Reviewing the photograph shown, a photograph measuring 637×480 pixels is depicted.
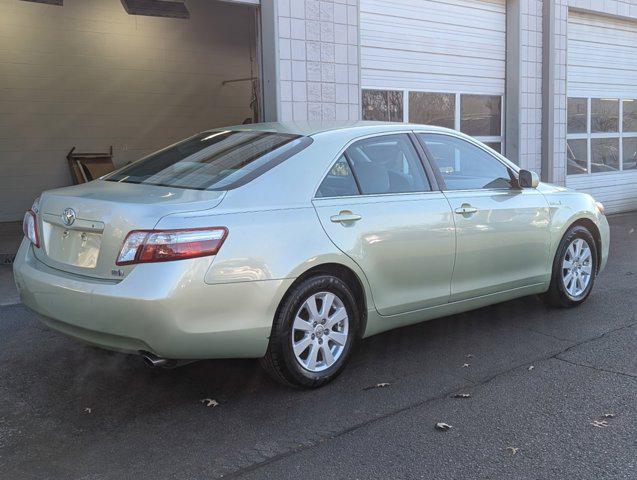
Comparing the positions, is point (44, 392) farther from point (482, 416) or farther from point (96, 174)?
point (96, 174)

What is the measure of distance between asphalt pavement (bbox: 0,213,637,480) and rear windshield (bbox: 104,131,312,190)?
1292mm

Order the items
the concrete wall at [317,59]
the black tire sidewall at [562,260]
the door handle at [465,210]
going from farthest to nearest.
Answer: the concrete wall at [317,59]
the black tire sidewall at [562,260]
the door handle at [465,210]

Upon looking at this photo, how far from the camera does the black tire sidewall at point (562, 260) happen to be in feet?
18.3

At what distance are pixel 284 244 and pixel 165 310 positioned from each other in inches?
30.5

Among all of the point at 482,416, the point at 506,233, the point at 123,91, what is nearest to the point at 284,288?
the point at 482,416

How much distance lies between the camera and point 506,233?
5.00 m

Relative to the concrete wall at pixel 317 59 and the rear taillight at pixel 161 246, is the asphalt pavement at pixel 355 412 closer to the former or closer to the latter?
the rear taillight at pixel 161 246

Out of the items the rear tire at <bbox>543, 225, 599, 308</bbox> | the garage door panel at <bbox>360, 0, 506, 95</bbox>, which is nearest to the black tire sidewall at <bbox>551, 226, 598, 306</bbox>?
the rear tire at <bbox>543, 225, 599, 308</bbox>

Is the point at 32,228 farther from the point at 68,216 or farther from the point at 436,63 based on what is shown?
the point at 436,63

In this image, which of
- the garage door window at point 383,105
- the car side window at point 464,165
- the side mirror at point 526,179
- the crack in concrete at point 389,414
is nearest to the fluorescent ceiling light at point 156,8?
the garage door window at point 383,105

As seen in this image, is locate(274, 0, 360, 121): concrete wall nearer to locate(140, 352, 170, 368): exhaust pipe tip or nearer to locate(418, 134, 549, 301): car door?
locate(418, 134, 549, 301): car door

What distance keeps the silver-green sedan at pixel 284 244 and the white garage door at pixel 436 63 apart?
4.70 metres

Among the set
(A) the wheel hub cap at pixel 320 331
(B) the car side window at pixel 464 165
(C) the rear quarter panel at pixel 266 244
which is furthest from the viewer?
(B) the car side window at pixel 464 165

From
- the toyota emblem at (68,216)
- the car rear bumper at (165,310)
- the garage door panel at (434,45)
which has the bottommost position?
the car rear bumper at (165,310)
